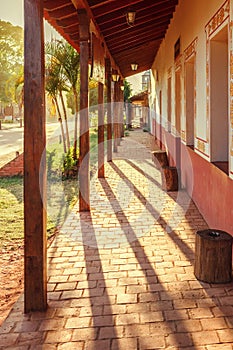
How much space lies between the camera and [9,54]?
35.6 meters

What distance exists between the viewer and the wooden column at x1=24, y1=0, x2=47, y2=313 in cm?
311

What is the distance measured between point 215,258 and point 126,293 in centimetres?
88

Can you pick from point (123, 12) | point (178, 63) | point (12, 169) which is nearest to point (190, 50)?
point (123, 12)

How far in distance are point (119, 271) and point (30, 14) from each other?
2490mm

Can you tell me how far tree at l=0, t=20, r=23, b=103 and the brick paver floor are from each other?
97.8 feet

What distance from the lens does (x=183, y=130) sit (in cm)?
761

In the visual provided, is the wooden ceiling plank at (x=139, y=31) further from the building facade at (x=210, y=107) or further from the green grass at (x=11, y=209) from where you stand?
the green grass at (x=11, y=209)

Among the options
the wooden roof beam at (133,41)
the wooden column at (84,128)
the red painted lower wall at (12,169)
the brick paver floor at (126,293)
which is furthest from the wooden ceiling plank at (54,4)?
the red painted lower wall at (12,169)

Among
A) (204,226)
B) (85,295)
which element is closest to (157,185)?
(204,226)

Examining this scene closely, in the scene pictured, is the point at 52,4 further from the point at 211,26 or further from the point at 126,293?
the point at 126,293

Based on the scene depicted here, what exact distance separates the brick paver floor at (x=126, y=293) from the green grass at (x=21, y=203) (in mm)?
391

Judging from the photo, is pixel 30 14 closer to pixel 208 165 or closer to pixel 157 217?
pixel 208 165

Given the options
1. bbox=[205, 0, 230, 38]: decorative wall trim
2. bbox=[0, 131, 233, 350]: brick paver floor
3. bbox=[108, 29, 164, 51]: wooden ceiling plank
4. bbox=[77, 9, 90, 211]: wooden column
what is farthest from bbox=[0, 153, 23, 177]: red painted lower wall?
bbox=[205, 0, 230, 38]: decorative wall trim

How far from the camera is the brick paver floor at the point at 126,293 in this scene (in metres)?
2.83
